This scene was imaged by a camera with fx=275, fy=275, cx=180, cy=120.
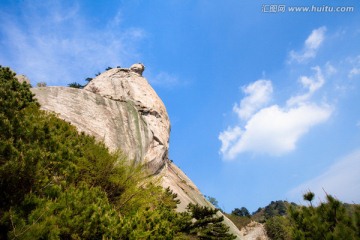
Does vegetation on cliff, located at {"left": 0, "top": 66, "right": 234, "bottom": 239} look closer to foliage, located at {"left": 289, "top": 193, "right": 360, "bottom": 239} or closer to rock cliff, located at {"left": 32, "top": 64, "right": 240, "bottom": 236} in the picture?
foliage, located at {"left": 289, "top": 193, "right": 360, "bottom": 239}

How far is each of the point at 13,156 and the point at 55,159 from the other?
160 cm

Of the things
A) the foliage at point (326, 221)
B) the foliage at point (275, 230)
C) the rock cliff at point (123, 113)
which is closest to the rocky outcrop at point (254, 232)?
the foliage at point (275, 230)

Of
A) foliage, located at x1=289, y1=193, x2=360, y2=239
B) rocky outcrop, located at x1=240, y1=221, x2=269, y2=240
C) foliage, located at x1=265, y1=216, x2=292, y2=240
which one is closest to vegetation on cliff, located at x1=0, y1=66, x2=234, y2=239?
foliage, located at x1=289, y1=193, x2=360, y2=239

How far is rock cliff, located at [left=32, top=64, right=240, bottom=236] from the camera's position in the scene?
74.1 feet

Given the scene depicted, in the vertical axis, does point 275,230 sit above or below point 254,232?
Answer: below

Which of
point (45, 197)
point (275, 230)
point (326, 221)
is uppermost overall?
point (45, 197)

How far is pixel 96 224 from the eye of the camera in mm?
7562

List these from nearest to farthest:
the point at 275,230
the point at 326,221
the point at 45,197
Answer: the point at 326,221 → the point at 45,197 → the point at 275,230

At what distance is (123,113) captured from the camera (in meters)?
27.2

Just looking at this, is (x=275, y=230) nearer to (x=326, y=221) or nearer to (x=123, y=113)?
(x=123, y=113)

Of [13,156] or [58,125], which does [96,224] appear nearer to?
[13,156]

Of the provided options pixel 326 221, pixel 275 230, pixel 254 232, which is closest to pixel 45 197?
pixel 326 221

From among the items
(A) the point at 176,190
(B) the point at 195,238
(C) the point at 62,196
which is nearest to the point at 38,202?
(C) the point at 62,196

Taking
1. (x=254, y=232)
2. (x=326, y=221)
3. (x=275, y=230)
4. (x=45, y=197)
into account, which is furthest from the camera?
(x=254, y=232)
